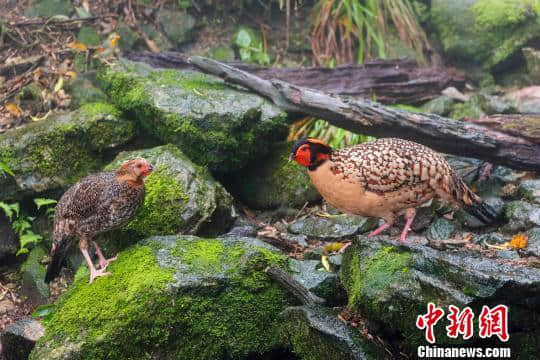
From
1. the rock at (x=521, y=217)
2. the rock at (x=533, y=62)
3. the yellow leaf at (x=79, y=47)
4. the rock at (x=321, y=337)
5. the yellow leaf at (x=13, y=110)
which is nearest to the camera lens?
the rock at (x=321, y=337)

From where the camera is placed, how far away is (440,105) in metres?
7.04

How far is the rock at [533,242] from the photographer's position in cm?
456

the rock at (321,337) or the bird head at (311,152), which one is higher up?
the bird head at (311,152)

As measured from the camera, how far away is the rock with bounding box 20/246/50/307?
520 centimetres

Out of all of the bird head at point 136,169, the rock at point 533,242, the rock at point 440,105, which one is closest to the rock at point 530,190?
the rock at point 533,242

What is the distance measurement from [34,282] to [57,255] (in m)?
1.02

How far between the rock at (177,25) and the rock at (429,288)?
5.48 m

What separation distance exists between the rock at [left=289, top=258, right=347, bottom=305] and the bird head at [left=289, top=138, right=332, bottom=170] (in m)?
0.79

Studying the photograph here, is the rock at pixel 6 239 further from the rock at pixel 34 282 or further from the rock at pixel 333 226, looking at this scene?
the rock at pixel 333 226

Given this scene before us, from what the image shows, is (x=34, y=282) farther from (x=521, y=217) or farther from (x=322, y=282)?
(x=521, y=217)

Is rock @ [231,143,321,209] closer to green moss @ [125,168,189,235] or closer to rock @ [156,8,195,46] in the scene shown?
green moss @ [125,168,189,235]

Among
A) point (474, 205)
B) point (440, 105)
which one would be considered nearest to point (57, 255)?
point (474, 205)

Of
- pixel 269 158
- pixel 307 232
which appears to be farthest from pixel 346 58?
pixel 307 232

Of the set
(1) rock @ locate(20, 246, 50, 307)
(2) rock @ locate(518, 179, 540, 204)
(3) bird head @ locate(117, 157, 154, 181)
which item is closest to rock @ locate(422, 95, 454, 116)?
(2) rock @ locate(518, 179, 540, 204)
